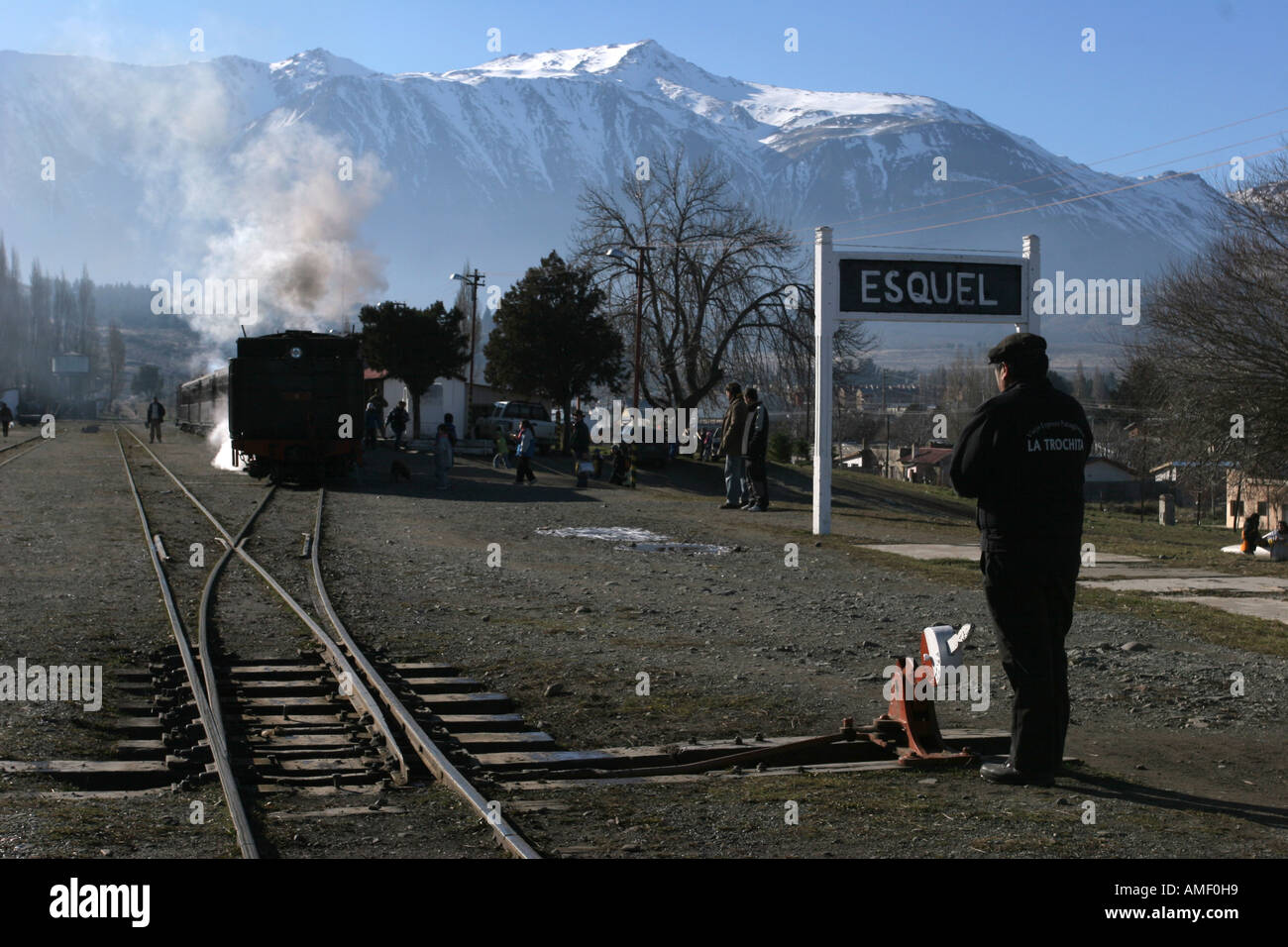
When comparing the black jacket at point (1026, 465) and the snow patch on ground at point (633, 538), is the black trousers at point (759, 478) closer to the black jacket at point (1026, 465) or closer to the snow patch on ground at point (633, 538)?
the snow patch on ground at point (633, 538)

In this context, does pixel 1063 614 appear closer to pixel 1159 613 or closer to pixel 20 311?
pixel 1159 613

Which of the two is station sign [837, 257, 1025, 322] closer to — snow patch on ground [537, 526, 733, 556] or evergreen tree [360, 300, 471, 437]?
snow patch on ground [537, 526, 733, 556]

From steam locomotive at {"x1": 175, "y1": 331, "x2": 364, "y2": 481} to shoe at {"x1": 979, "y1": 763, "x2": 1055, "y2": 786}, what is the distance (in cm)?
2328

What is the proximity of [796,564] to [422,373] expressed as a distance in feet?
127

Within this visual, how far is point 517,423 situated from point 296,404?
2157 cm

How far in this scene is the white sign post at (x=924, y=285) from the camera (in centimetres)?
1677

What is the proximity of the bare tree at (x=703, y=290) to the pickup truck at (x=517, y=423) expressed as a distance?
4036 mm

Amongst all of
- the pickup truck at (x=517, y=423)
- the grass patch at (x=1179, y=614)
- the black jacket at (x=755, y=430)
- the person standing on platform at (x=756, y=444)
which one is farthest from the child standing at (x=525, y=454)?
the grass patch at (x=1179, y=614)

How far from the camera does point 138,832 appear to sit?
4.95 m

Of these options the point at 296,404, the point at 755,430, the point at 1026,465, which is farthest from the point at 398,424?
the point at 1026,465

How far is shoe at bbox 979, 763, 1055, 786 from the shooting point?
5.62 m

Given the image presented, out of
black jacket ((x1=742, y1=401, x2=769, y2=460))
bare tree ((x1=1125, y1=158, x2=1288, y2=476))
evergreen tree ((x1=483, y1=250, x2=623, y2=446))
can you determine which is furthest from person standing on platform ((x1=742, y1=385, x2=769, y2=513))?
evergreen tree ((x1=483, y1=250, x2=623, y2=446))

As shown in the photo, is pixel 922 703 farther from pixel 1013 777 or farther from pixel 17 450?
pixel 17 450

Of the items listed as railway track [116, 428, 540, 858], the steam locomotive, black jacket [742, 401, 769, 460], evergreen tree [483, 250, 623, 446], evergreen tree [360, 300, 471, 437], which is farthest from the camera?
evergreen tree [360, 300, 471, 437]
